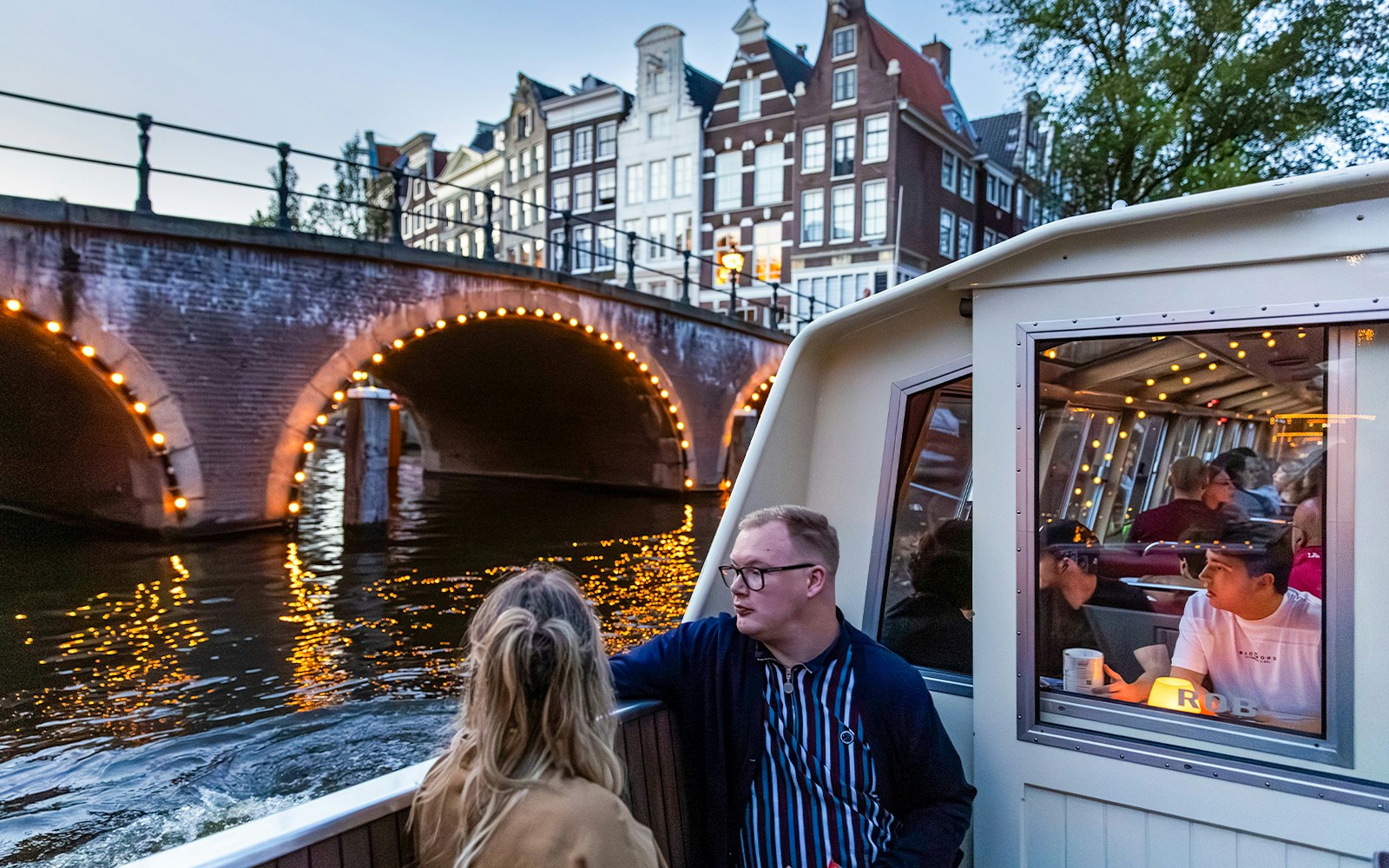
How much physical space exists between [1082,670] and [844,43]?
29884mm

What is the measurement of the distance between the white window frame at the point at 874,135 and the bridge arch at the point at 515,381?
Answer: 44.9 feet

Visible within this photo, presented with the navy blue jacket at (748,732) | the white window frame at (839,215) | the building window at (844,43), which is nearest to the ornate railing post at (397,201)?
the navy blue jacket at (748,732)

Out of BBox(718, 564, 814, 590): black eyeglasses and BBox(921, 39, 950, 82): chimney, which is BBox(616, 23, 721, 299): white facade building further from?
BBox(718, 564, 814, 590): black eyeglasses

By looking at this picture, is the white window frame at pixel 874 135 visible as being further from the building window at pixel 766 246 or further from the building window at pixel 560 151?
the building window at pixel 560 151

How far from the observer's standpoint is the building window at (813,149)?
29.9m

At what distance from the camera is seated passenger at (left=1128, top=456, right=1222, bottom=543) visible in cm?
236

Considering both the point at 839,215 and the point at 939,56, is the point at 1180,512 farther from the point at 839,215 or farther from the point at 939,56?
the point at 939,56

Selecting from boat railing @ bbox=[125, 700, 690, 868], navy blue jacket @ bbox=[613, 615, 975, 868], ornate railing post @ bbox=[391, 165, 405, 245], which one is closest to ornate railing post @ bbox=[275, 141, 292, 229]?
ornate railing post @ bbox=[391, 165, 405, 245]

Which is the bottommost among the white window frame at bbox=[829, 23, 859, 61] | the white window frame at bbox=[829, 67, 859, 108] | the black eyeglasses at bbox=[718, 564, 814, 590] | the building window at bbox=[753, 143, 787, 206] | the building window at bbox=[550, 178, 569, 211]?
the black eyeglasses at bbox=[718, 564, 814, 590]

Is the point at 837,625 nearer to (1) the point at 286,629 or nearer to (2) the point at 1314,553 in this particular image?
(2) the point at 1314,553

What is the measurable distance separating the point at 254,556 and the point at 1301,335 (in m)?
10.3

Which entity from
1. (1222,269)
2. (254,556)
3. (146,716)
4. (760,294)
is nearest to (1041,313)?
(1222,269)

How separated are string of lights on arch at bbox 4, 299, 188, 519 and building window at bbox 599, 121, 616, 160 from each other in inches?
1044

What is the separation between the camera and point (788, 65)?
32.8 m
